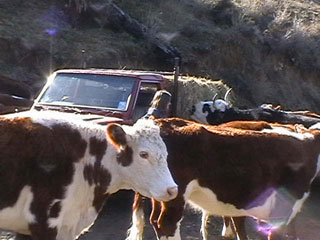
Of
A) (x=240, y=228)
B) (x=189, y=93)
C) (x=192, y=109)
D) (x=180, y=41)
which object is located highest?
(x=180, y=41)

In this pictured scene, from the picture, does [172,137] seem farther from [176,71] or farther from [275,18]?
[275,18]

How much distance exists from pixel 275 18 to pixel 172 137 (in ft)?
78.8

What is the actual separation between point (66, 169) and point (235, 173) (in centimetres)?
219

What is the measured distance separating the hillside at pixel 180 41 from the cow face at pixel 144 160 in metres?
10.5

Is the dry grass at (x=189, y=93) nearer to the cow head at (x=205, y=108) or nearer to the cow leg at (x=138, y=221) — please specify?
the cow head at (x=205, y=108)

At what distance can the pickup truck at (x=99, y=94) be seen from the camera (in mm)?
8359

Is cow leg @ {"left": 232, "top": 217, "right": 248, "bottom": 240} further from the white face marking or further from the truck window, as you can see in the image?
the truck window

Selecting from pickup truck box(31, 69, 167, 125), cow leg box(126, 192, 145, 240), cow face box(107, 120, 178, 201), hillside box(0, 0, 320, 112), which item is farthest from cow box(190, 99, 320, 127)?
cow face box(107, 120, 178, 201)

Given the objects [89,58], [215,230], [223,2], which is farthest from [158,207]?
[223,2]

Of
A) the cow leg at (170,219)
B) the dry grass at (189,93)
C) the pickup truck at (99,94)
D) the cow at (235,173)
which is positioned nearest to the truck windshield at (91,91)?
the pickup truck at (99,94)

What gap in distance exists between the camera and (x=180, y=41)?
23328mm

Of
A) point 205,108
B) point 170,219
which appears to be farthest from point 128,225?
point 205,108

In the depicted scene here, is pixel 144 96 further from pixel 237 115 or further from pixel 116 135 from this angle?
pixel 116 135

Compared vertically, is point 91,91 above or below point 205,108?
below
